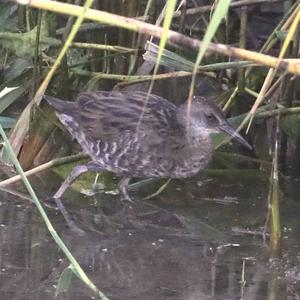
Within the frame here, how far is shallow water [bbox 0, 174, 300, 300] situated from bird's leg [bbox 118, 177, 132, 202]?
0.05m

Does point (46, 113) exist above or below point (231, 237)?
above

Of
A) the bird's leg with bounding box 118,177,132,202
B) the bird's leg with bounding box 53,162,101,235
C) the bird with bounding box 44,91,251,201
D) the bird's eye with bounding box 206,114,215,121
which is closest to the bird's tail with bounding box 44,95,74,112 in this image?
the bird with bounding box 44,91,251,201

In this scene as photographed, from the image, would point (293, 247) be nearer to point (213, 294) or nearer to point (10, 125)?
point (213, 294)

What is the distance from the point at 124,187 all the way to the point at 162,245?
84cm

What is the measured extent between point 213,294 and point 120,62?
2.25 m

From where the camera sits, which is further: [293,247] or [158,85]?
[158,85]

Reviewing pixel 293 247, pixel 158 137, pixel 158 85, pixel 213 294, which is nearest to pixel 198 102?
pixel 158 137

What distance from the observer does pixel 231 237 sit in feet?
14.4

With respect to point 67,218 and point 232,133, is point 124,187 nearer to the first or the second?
point 67,218

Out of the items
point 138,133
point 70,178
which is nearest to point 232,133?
point 138,133

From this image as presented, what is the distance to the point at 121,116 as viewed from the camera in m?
4.99

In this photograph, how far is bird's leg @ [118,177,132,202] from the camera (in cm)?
497

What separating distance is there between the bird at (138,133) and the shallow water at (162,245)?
0.16 m

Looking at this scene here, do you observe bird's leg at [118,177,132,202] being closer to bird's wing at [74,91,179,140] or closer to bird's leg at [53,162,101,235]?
bird's leg at [53,162,101,235]
